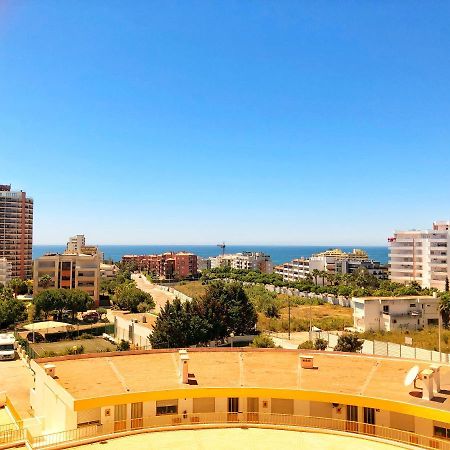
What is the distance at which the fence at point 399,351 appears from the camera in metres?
42.2

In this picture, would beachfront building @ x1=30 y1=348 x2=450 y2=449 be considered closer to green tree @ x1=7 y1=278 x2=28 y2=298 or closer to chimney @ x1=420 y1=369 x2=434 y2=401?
chimney @ x1=420 y1=369 x2=434 y2=401

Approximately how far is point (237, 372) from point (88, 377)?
786cm

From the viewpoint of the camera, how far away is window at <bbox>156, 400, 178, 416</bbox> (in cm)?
2219

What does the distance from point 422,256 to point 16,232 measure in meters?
111

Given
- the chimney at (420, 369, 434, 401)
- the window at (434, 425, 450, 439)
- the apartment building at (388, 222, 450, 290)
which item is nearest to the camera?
the window at (434, 425, 450, 439)

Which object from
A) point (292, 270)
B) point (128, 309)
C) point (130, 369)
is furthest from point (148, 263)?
point (130, 369)

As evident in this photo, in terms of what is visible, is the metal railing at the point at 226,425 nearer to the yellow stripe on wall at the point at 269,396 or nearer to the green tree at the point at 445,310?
the yellow stripe on wall at the point at 269,396

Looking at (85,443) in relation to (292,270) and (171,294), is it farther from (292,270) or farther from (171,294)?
(292,270)

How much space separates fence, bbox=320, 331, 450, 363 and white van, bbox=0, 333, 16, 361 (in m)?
32.6

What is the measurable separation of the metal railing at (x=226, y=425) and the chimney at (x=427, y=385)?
2348 mm

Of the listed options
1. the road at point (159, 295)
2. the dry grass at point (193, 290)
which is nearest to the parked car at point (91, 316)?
the road at point (159, 295)

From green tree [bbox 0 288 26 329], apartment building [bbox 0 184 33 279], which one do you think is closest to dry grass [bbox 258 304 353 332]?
green tree [bbox 0 288 26 329]

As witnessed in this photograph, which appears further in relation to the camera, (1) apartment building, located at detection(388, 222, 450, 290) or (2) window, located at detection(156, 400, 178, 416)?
(1) apartment building, located at detection(388, 222, 450, 290)

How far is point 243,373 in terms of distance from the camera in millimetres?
25328
